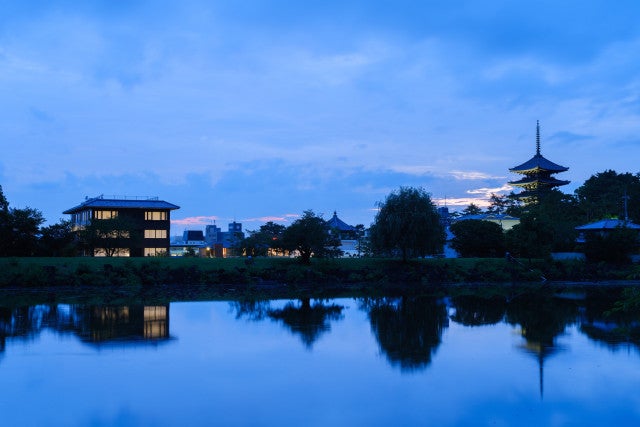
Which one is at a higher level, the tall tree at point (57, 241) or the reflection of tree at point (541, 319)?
the tall tree at point (57, 241)

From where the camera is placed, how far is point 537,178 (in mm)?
84125

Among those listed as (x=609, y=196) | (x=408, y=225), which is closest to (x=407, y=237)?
(x=408, y=225)

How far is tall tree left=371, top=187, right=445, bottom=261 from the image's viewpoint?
4606cm

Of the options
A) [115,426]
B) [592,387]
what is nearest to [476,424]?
[592,387]

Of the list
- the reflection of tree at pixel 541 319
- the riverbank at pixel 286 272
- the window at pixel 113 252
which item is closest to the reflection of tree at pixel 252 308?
the riverbank at pixel 286 272

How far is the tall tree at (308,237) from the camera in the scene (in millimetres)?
47000

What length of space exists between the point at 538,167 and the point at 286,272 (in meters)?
51.7

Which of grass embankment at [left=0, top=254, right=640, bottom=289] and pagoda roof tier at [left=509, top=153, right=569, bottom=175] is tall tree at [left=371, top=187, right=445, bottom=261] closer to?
grass embankment at [left=0, top=254, right=640, bottom=289]

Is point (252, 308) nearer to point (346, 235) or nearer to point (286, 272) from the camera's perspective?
point (286, 272)

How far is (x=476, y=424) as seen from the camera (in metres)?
10.6

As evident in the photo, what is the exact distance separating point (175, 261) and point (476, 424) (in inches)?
1490

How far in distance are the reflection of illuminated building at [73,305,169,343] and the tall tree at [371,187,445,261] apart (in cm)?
2211

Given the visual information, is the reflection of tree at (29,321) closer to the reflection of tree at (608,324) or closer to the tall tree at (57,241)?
the reflection of tree at (608,324)

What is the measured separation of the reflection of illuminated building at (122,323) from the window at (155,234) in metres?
44.1
